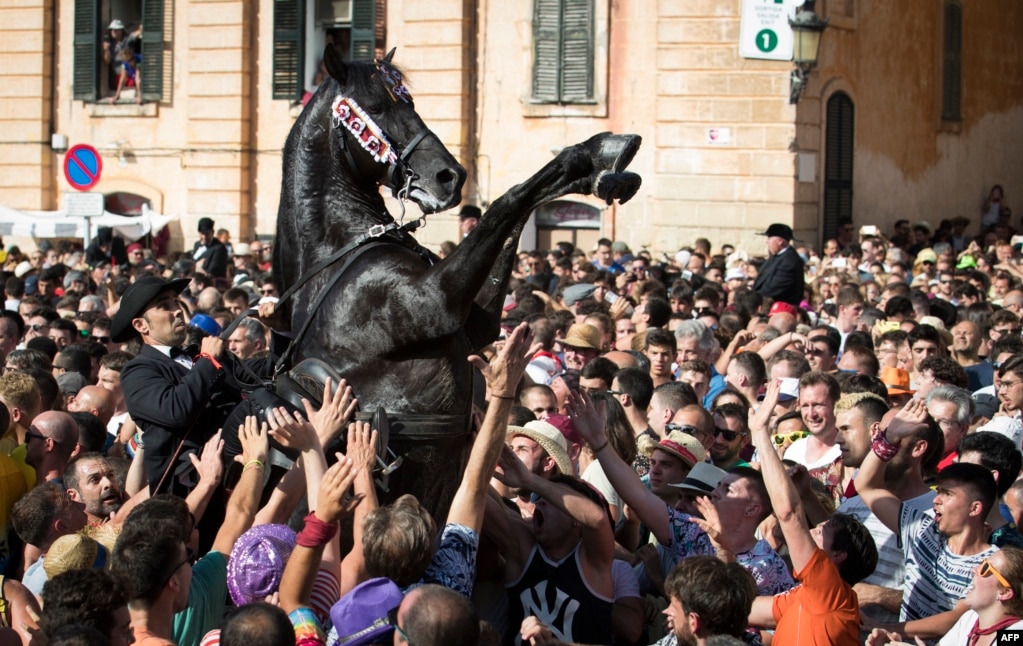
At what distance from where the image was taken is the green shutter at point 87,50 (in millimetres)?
24547

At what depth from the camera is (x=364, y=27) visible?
2281 centimetres

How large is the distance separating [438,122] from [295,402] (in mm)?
17501

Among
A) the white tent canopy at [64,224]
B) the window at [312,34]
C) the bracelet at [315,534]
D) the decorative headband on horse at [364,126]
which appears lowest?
the bracelet at [315,534]

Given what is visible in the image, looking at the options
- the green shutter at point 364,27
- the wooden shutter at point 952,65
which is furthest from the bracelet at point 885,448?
the wooden shutter at point 952,65

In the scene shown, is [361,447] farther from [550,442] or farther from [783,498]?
[783,498]

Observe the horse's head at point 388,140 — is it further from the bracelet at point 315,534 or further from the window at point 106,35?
the window at point 106,35

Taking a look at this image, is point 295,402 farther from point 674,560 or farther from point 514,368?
point 674,560

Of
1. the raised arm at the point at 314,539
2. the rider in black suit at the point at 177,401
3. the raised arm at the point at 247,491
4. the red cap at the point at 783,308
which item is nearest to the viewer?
the raised arm at the point at 314,539

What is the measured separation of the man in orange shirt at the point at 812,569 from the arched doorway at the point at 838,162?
16.9 meters

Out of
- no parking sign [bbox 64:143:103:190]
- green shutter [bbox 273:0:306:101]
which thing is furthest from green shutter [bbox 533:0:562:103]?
no parking sign [bbox 64:143:103:190]

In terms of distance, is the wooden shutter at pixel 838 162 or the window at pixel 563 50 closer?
the window at pixel 563 50

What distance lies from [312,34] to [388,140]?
18.5 metres

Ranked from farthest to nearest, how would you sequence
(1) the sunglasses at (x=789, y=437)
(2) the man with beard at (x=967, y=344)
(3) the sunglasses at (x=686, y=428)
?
(2) the man with beard at (x=967, y=344) < (1) the sunglasses at (x=789, y=437) < (3) the sunglasses at (x=686, y=428)

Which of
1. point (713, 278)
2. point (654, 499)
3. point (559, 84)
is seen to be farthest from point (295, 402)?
point (559, 84)
